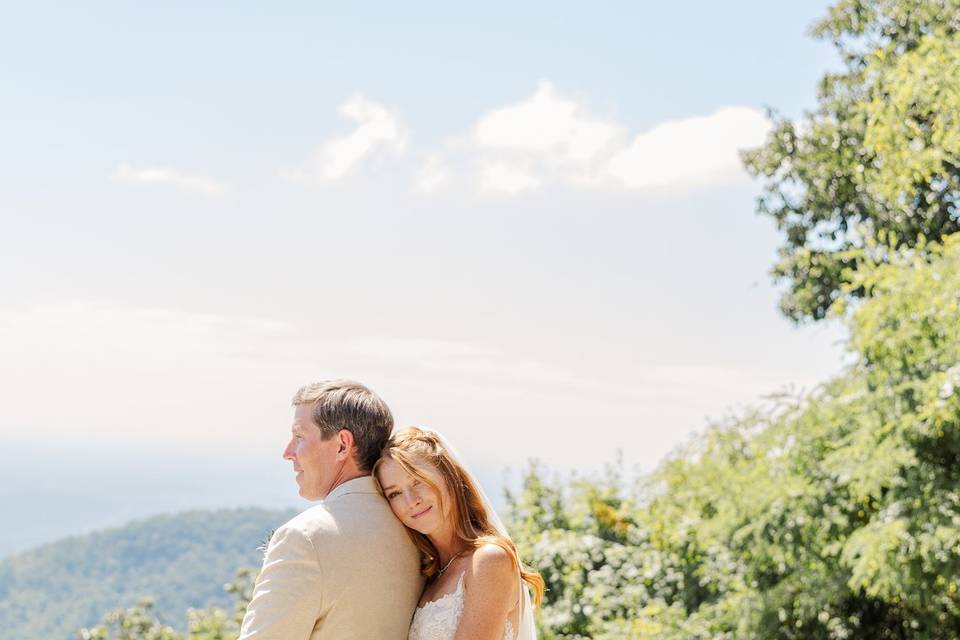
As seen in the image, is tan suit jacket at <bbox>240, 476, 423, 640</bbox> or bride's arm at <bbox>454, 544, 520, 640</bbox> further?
bride's arm at <bbox>454, 544, 520, 640</bbox>

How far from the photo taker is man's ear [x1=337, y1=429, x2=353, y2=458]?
94.2 inches

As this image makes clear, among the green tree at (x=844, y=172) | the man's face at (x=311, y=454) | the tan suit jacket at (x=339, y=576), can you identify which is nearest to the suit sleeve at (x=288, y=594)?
the tan suit jacket at (x=339, y=576)

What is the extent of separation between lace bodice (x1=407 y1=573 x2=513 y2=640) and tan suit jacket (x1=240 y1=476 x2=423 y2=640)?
0.03 m

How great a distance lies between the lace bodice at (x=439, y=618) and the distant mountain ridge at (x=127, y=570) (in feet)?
231

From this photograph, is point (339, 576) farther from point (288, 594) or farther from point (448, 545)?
point (448, 545)

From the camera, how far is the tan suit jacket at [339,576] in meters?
2.18

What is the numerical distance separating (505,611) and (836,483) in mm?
4773

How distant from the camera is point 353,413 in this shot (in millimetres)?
2395

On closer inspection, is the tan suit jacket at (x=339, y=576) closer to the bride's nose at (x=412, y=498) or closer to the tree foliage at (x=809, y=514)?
the bride's nose at (x=412, y=498)

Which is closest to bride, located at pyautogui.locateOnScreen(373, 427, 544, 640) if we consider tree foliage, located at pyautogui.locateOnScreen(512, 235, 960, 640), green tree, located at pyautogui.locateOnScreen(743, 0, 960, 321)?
tree foliage, located at pyautogui.locateOnScreen(512, 235, 960, 640)

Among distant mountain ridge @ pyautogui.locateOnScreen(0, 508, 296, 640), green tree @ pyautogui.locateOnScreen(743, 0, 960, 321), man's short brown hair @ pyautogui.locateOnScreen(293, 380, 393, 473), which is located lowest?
distant mountain ridge @ pyautogui.locateOnScreen(0, 508, 296, 640)

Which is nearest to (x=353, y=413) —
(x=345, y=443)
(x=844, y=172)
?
(x=345, y=443)

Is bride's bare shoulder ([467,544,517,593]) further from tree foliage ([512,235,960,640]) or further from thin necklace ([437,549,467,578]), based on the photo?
tree foliage ([512,235,960,640])

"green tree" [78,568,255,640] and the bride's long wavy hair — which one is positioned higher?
the bride's long wavy hair
